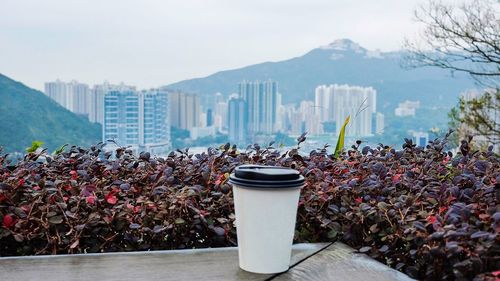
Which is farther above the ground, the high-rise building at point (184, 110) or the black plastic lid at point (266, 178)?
the high-rise building at point (184, 110)

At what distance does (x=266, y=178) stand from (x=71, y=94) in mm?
5242

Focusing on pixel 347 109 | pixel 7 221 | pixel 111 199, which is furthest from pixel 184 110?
pixel 7 221

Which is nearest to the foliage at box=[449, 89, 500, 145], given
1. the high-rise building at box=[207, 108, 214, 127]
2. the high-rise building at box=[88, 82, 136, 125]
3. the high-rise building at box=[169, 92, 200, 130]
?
the high-rise building at box=[207, 108, 214, 127]

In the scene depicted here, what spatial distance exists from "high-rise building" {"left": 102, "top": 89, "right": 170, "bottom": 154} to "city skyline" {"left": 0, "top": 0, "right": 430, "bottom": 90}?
0.28 m

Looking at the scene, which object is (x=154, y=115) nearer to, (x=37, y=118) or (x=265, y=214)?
(x=37, y=118)

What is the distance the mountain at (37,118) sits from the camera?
15.1ft

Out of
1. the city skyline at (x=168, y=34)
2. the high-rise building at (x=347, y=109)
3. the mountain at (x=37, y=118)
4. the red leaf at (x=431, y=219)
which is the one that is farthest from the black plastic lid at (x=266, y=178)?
the city skyline at (x=168, y=34)

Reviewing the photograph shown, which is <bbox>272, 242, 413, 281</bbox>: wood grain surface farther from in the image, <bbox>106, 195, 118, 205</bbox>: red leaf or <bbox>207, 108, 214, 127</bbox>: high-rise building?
<bbox>207, 108, 214, 127</bbox>: high-rise building

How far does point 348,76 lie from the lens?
847 centimetres

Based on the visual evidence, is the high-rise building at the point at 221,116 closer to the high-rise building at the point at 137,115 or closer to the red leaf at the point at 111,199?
the high-rise building at the point at 137,115

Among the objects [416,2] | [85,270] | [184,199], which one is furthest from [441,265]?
[416,2]

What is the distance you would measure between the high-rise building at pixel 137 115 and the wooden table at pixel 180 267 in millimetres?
3110

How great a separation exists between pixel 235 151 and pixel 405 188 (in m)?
0.90

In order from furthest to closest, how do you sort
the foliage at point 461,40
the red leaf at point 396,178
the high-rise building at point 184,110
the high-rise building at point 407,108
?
the high-rise building at point 407,108 < the foliage at point 461,40 < the high-rise building at point 184,110 < the red leaf at point 396,178
